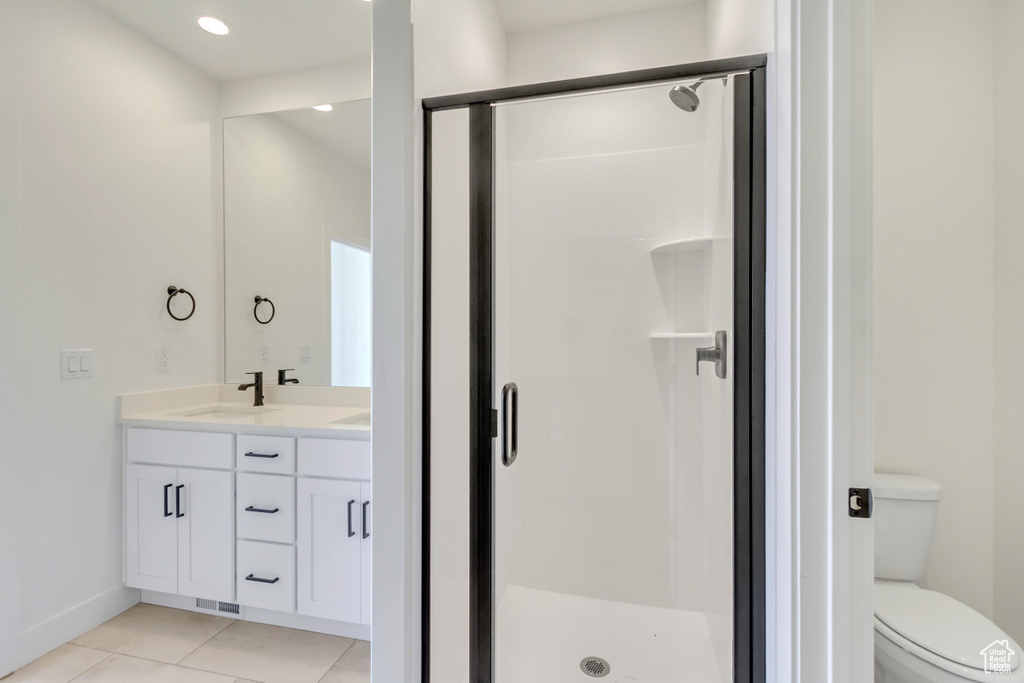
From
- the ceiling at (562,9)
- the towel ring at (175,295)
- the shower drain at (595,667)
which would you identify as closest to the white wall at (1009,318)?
the ceiling at (562,9)

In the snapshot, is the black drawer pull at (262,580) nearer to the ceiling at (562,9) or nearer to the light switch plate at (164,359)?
the light switch plate at (164,359)

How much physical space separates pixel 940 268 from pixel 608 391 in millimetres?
1245

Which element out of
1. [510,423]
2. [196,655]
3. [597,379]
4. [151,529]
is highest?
[597,379]

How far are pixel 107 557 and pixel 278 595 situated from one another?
82cm

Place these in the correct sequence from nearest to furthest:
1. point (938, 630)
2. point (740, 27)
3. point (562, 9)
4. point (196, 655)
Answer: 1. point (938, 630)
2. point (740, 27)
3. point (196, 655)
4. point (562, 9)

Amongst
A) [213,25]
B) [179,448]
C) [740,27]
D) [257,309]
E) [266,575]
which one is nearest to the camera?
[740,27]

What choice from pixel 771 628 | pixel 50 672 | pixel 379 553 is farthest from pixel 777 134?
pixel 50 672

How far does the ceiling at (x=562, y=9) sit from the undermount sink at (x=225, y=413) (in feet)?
7.48

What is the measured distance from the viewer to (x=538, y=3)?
2.24 meters

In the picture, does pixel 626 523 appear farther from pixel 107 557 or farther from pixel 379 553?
pixel 107 557

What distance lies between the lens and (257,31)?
221cm

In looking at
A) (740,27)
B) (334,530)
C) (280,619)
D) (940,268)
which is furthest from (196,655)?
(940,268)

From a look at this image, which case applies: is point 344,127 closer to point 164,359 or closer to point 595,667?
point 164,359

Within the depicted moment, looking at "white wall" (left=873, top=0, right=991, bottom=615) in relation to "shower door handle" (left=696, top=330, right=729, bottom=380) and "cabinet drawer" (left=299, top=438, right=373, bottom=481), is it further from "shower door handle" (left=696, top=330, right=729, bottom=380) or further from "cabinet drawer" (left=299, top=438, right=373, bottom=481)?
"cabinet drawer" (left=299, top=438, right=373, bottom=481)
